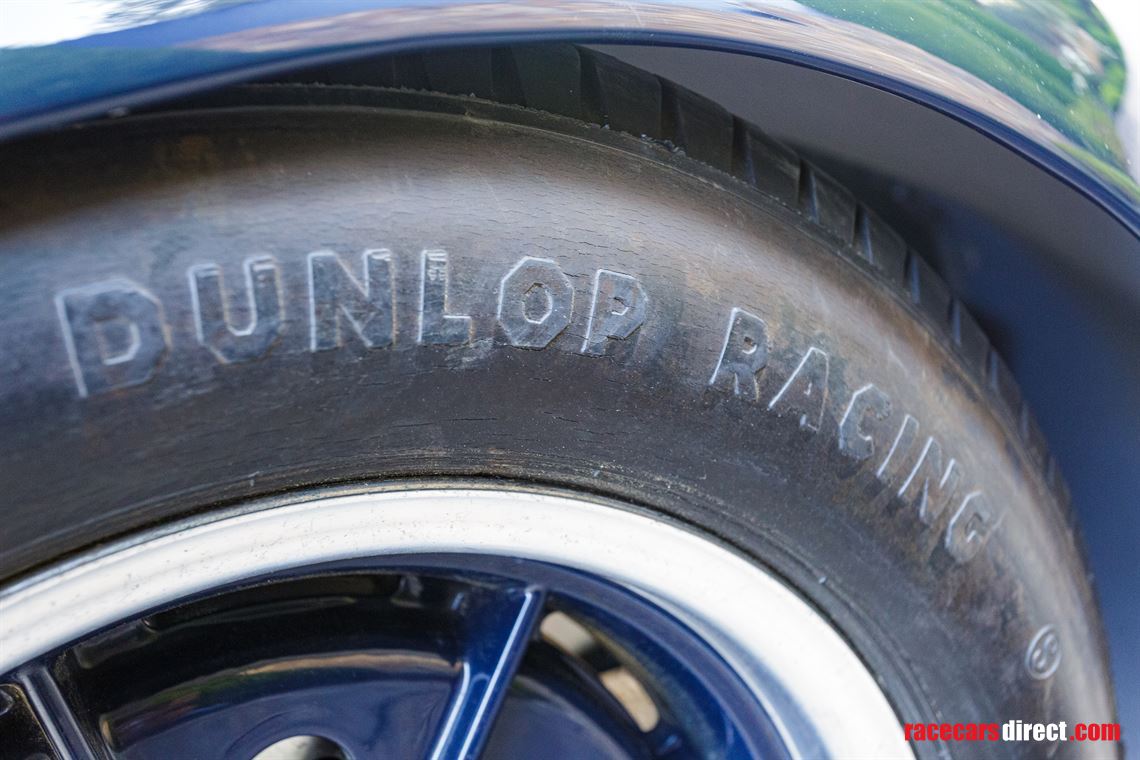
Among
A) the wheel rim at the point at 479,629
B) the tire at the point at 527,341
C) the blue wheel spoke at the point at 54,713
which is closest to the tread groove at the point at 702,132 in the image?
the tire at the point at 527,341

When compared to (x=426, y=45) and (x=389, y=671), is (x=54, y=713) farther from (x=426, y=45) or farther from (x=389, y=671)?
(x=426, y=45)

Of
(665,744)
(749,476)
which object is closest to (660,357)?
(749,476)

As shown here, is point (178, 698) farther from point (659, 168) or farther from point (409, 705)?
point (659, 168)

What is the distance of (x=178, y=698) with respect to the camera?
0.59 m

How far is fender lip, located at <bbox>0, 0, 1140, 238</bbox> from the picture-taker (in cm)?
37

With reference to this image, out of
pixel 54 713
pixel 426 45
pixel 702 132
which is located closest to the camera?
pixel 426 45

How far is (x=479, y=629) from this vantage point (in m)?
0.65

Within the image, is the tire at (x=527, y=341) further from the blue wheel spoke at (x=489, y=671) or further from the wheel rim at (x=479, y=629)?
the blue wheel spoke at (x=489, y=671)

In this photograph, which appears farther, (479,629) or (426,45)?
(479,629)

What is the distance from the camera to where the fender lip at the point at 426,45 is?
1.23 feet

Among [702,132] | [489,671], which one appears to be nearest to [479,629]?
[489,671]

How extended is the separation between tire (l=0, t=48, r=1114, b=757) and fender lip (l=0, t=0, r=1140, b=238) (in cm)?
5

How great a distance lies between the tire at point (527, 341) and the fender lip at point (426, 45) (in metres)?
0.05

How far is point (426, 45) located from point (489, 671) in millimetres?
412
